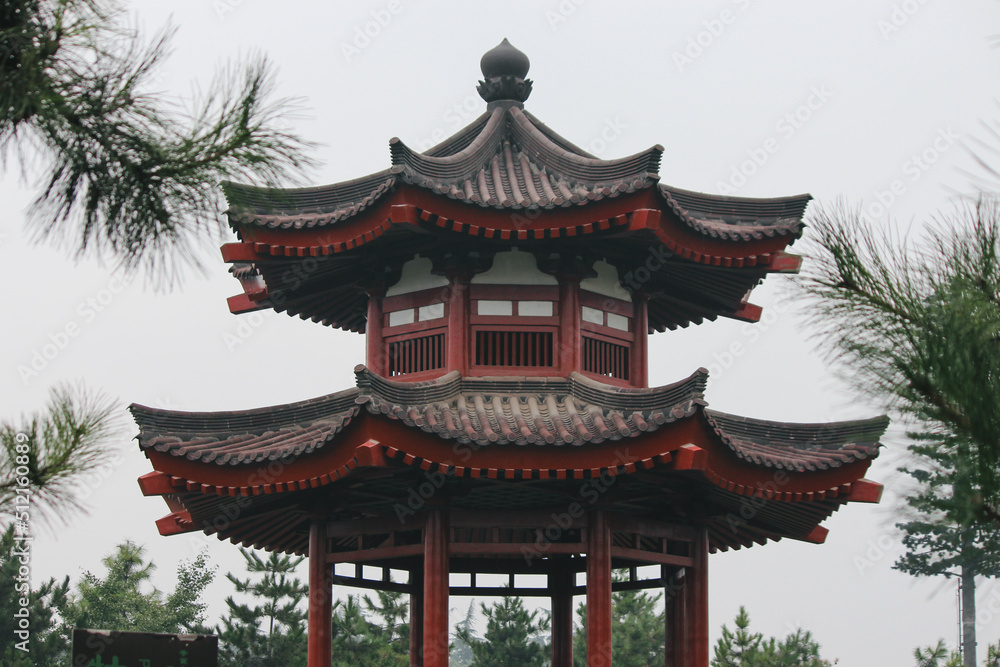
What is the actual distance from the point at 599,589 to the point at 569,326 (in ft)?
9.92

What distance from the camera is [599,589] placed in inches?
527

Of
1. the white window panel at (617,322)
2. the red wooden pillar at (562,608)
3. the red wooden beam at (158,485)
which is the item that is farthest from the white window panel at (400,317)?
the red wooden pillar at (562,608)

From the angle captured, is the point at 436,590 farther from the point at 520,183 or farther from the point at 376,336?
the point at 520,183

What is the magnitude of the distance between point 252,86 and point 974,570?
149 inches

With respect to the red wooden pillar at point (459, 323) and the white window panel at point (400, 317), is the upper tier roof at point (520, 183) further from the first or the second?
the white window panel at point (400, 317)

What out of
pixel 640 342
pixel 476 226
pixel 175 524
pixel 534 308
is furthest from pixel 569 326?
pixel 175 524

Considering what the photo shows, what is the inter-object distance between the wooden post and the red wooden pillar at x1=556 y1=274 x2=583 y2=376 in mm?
1864

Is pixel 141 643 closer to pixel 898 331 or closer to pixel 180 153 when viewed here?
pixel 180 153

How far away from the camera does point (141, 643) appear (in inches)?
444

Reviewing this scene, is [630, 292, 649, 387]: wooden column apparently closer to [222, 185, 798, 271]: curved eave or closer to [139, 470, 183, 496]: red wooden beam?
[222, 185, 798, 271]: curved eave

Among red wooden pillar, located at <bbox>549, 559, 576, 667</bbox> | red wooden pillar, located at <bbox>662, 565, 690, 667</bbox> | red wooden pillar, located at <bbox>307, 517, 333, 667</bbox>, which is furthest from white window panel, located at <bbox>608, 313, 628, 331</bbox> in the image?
red wooden pillar, located at <bbox>307, 517, 333, 667</bbox>

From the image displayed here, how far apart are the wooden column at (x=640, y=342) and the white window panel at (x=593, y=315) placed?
22.2 inches

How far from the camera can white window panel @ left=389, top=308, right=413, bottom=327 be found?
15.0 meters

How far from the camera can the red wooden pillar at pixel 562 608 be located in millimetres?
16547
